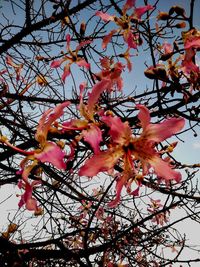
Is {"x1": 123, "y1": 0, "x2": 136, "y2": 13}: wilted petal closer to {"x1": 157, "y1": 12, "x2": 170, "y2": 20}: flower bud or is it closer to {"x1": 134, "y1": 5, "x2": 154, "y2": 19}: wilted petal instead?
{"x1": 134, "y1": 5, "x2": 154, "y2": 19}: wilted petal

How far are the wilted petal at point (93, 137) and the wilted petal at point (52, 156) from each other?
123mm

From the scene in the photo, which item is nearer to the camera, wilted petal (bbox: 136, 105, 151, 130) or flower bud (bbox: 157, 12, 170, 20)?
wilted petal (bbox: 136, 105, 151, 130)

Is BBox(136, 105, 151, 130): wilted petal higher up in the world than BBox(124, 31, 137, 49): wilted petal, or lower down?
lower down

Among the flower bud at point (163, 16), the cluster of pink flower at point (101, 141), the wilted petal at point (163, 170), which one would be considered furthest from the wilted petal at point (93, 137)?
the flower bud at point (163, 16)

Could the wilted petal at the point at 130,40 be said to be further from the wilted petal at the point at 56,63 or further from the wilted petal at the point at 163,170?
the wilted petal at the point at 163,170

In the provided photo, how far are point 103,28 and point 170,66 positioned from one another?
146 centimetres

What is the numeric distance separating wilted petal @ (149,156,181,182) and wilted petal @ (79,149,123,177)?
0.17 m

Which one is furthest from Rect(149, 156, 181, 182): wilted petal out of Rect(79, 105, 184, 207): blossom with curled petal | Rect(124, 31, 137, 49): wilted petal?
Rect(124, 31, 137, 49): wilted petal

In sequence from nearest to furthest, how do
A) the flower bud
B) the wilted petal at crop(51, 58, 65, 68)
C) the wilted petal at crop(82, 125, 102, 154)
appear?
the wilted petal at crop(82, 125, 102, 154) < the flower bud < the wilted petal at crop(51, 58, 65, 68)

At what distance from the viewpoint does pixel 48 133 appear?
1332 mm

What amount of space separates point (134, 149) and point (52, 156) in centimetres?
44

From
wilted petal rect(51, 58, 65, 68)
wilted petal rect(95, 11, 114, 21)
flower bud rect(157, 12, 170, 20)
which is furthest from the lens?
wilted petal rect(51, 58, 65, 68)

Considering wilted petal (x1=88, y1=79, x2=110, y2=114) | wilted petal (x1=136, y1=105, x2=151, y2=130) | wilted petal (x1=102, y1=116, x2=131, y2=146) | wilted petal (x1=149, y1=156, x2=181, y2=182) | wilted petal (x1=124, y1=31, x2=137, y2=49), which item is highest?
wilted petal (x1=124, y1=31, x2=137, y2=49)

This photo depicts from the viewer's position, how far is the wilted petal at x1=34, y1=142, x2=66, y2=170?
1.08m
